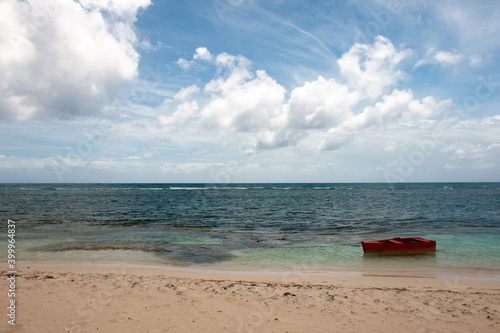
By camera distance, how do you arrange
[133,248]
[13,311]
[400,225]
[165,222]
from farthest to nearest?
[165,222], [400,225], [133,248], [13,311]

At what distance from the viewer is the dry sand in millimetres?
6840

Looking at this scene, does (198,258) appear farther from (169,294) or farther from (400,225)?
(400,225)

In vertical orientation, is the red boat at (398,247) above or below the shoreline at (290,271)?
above

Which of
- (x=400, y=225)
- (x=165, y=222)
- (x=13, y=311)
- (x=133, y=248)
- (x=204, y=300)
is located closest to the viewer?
(x=13, y=311)

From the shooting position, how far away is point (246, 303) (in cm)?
815

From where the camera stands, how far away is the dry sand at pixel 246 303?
22.4ft

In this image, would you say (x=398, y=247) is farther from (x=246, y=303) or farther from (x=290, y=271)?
(x=246, y=303)

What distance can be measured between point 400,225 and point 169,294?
25.5 meters

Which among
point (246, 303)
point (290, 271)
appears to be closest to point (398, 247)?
point (290, 271)

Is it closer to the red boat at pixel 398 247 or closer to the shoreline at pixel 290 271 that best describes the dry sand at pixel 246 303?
the shoreline at pixel 290 271

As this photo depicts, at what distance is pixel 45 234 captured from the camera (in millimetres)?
21500

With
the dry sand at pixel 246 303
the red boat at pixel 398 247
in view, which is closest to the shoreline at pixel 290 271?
the dry sand at pixel 246 303

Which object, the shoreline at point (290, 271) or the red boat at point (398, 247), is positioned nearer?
the shoreline at point (290, 271)

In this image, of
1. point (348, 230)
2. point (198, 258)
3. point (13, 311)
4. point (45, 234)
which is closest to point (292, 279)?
point (198, 258)
